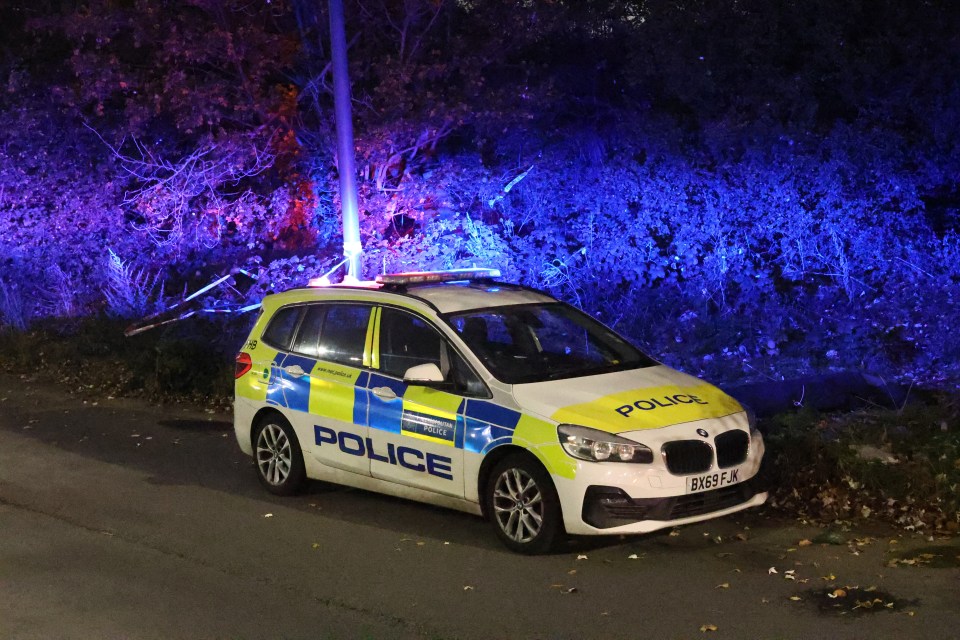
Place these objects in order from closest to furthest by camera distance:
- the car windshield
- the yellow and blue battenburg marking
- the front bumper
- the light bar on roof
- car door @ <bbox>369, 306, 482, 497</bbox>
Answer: the front bumper
the yellow and blue battenburg marking
car door @ <bbox>369, 306, 482, 497</bbox>
the car windshield
the light bar on roof

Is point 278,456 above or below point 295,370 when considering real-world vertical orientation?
below

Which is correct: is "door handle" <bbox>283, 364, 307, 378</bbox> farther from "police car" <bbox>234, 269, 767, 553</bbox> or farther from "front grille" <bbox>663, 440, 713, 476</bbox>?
"front grille" <bbox>663, 440, 713, 476</bbox>

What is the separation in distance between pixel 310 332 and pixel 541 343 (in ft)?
5.93

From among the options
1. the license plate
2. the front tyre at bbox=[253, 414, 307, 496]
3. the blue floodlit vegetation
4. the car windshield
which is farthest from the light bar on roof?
the blue floodlit vegetation

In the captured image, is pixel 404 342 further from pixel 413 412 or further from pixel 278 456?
pixel 278 456

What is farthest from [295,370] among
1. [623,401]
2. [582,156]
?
[582,156]

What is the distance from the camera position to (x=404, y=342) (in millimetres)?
7863

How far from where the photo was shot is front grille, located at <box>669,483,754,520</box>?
22.0 ft

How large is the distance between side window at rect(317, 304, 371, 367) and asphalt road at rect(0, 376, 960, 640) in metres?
1.10

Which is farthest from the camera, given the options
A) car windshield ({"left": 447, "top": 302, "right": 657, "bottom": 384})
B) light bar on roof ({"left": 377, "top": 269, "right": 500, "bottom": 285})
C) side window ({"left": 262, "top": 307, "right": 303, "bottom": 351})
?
side window ({"left": 262, "top": 307, "right": 303, "bottom": 351})

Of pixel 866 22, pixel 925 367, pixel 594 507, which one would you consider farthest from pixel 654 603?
pixel 866 22

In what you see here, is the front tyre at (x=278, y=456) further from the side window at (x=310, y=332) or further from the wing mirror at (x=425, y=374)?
the wing mirror at (x=425, y=374)

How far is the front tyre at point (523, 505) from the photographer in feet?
22.2

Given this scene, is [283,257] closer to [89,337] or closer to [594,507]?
[89,337]
